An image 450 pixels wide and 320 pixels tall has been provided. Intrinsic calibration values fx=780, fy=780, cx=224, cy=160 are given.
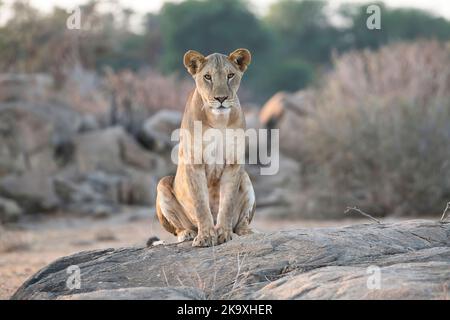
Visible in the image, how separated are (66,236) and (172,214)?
24.8 feet

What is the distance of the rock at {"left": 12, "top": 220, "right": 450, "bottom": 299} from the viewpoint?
191 inches

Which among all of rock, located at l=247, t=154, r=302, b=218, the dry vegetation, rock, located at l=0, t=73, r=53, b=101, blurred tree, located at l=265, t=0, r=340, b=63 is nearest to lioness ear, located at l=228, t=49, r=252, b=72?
the dry vegetation

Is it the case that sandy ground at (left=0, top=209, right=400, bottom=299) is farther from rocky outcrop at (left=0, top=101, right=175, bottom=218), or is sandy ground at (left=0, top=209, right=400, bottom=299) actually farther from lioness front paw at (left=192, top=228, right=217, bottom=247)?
lioness front paw at (left=192, top=228, right=217, bottom=247)

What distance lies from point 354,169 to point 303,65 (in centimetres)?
2774

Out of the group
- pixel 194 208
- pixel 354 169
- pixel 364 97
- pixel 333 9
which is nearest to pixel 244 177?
pixel 194 208

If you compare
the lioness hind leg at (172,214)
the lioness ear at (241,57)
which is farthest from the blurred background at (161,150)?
the lioness ear at (241,57)

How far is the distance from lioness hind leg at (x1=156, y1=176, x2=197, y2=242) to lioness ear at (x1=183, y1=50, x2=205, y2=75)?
1084 mm

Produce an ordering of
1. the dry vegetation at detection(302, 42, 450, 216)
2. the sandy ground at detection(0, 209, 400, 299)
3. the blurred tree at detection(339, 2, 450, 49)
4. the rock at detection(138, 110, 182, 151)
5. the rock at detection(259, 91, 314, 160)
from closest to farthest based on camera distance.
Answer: the sandy ground at detection(0, 209, 400, 299) → the dry vegetation at detection(302, 42, 450, 216) → the rock at detection(138, 110, 182, 151) → the rock at detection(259, 91, 314, 160) → the blurred tree at detection(339, 2, 450, 49)

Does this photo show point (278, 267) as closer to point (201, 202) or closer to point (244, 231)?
point (201, 202)

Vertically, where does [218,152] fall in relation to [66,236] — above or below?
above

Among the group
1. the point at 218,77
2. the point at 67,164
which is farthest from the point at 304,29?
the point at 218,77

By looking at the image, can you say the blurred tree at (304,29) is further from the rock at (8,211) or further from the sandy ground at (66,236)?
the rock at (8,211)

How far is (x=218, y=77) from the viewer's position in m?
6.17

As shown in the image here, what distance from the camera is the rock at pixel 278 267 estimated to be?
4.85 m
